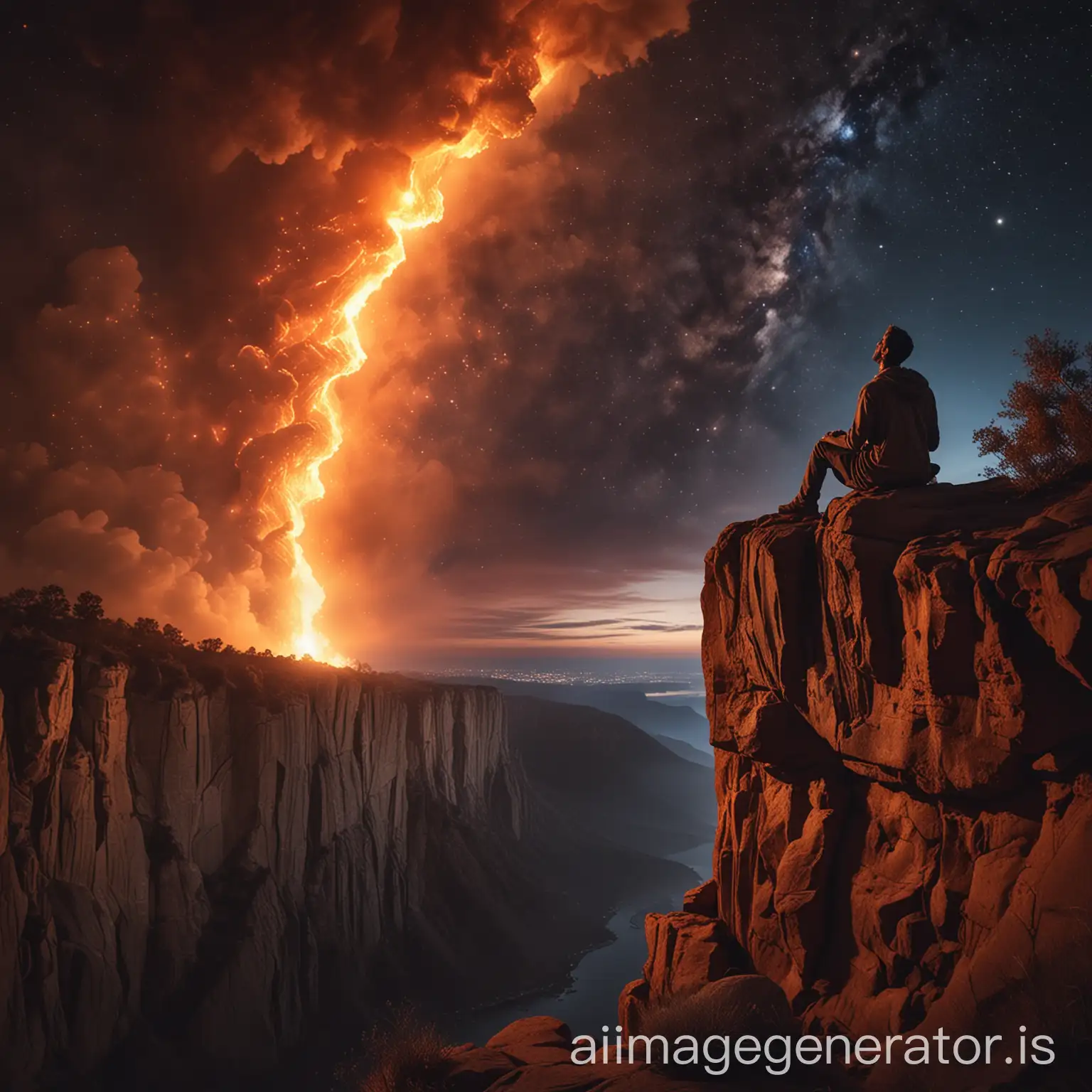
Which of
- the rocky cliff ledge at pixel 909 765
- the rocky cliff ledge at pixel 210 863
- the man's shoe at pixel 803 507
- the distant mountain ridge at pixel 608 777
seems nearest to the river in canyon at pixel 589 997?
the rocky cliff ledge at pixel 210 863

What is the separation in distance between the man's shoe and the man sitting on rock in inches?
48.2

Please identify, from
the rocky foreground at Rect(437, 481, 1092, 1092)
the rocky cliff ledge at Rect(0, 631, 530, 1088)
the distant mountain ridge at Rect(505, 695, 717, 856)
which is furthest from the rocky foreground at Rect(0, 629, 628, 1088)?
the distant mountain ridge at Rect(505, 695, 717, 856)

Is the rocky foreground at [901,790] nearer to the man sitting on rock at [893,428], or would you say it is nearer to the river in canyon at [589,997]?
the man sitting on rock at [893,428]

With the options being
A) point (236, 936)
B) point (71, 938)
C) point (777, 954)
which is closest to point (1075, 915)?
point (777, 954)

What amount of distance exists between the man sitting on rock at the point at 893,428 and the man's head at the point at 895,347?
1 centimetres

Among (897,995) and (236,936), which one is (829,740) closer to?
(897,995)

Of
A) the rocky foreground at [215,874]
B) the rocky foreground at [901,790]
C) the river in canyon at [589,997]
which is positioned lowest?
the river in canyon at [589,997]

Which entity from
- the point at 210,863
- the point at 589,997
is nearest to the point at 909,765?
the point at 210,863

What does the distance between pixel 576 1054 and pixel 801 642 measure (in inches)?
390

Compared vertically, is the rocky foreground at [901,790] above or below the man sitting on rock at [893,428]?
below

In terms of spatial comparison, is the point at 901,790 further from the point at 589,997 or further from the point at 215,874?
the point at 589,997

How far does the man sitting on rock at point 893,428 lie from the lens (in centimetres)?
1230

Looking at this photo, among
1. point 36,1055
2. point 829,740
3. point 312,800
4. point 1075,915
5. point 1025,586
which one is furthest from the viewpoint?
point 312,800

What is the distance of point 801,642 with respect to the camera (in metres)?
13.3
